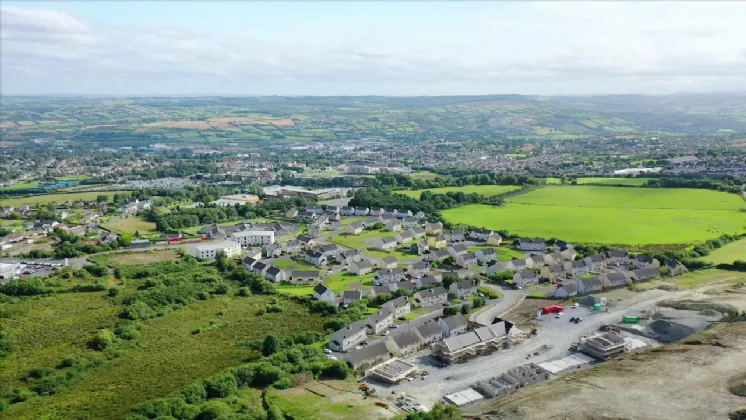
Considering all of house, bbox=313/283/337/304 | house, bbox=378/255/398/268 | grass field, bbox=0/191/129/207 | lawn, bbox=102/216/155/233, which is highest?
house, bbox=378/255/398/268

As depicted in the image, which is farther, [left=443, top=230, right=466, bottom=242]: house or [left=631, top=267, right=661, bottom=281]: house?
[left=443, top=230, right=466, bottom=242]: house

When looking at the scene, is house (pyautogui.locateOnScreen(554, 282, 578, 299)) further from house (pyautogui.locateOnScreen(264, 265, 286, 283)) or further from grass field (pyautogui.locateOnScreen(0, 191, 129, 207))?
grass field (pyautogui.locateOnScreen(0, 191, 129, 207))

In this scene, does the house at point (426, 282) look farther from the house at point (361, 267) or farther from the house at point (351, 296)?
the house at point (361, 267)

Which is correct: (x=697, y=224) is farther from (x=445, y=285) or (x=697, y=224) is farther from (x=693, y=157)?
(x=693, y=157)

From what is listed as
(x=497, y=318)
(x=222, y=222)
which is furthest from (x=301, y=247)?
(x=497, y=318)

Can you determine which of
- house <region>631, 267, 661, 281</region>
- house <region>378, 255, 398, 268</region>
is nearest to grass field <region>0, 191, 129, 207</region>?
house <region>378, 255, 398, 268</region>

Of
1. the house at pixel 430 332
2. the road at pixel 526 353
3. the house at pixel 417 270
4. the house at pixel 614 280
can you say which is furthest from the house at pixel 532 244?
the house at pixel 430 332
